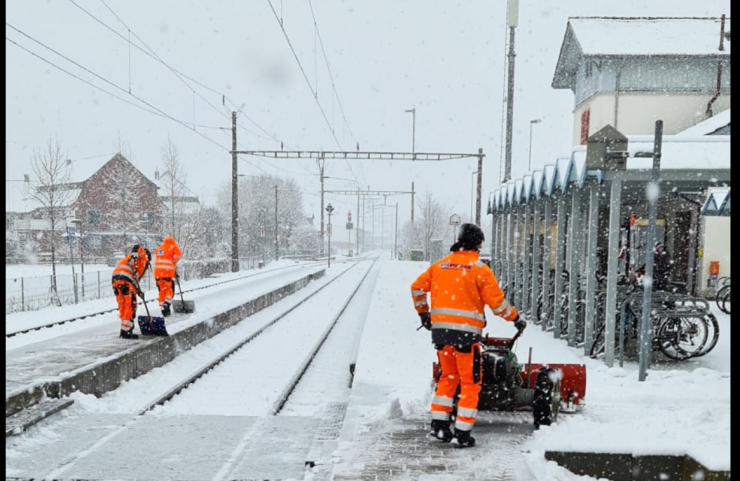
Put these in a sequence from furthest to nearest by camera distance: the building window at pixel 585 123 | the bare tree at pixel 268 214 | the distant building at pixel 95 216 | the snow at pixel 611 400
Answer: the bare tree at pixel 268 214
the distant building at pixel 95 216
the building window at pixel 585 123
the snow at pixel 611 400

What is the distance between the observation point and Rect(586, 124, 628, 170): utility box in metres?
7.28

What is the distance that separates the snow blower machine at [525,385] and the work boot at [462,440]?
438 millimetres

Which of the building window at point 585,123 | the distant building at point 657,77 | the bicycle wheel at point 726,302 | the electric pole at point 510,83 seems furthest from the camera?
the building window at point 585,123

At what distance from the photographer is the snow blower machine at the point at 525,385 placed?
4.95 m

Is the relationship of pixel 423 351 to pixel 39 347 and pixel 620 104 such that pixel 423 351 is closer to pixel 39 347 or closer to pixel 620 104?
pixel 39 347

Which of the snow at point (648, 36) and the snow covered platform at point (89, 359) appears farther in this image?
the snow at point (648, 36)

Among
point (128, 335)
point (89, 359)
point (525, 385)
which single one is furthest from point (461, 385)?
point (128, 335)

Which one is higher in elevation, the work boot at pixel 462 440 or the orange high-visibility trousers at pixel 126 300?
the orange high-visibility trousers at pixel 126 300

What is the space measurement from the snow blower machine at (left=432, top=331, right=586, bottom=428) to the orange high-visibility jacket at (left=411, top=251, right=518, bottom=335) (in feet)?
1.20

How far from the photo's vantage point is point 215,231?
5481 cm

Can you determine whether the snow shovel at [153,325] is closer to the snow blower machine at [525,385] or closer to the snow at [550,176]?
the snow blower machine at [525,385]

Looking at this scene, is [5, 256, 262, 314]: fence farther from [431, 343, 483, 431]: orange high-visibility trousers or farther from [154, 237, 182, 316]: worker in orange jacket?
[431, 343, 483, 431]: orange high-visibility trousers

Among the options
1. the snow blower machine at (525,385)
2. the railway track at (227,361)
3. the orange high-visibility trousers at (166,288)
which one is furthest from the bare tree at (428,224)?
the snow blower machine at (525,385)

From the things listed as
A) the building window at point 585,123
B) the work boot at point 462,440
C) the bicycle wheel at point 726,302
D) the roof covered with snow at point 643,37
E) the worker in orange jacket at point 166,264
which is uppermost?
the roof covered with snow at point 643,37
